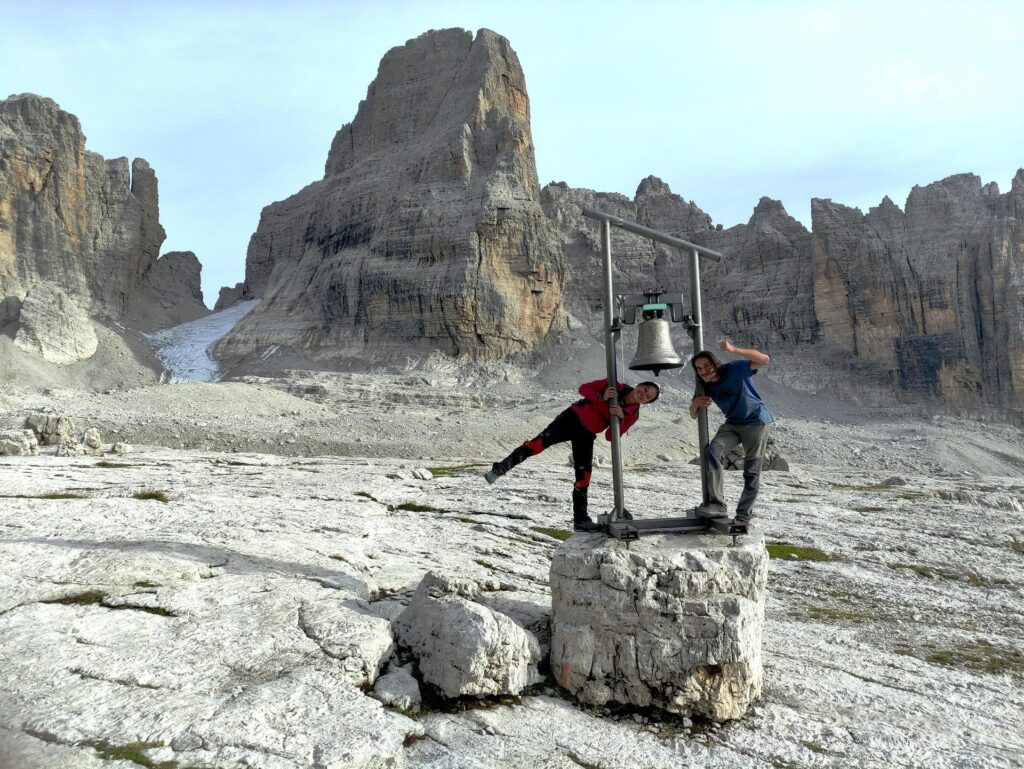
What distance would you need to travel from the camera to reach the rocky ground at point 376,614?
247 inches

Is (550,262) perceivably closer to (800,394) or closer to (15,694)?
(800,394)

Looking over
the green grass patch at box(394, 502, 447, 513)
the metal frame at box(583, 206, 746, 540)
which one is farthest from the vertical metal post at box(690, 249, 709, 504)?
the green grass patch at box(394, 502, 447, 513)

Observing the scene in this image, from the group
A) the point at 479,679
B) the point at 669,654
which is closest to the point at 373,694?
the point at 479,679

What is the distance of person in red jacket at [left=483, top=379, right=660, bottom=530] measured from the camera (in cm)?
940

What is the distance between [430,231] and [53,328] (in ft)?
125

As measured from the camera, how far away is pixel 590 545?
8.38m

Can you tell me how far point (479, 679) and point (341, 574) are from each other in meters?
3.33

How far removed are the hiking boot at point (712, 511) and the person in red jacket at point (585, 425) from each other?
1.30 meters

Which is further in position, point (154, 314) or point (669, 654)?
point (154, 314)

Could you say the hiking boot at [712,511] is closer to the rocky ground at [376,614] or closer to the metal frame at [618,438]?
the metal frame at [618,438]

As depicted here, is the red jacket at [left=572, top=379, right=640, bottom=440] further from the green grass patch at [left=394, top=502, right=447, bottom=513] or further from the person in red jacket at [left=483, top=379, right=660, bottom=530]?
the green grass patch at [left=394, top=502, right=447, bottom=513]

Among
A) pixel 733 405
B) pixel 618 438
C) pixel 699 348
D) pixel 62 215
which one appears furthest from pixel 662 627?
pixel 62 215

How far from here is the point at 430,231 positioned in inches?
3255

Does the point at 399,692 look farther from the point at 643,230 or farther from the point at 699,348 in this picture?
the point at 643,230
